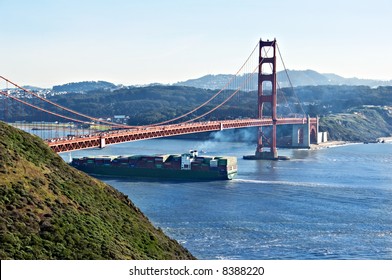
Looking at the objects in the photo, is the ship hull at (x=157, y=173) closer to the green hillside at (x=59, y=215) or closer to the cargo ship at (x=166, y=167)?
the cargo ship at (x=166, y=167)

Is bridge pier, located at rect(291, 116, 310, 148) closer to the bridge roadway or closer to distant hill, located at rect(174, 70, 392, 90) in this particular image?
the bridge roadway

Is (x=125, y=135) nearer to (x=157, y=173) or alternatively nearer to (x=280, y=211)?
(x=157, y=173)

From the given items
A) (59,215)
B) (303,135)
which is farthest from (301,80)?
(59,215)

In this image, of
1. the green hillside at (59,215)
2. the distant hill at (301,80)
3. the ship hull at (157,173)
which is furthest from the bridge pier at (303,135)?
the distant hill at (301,80)
